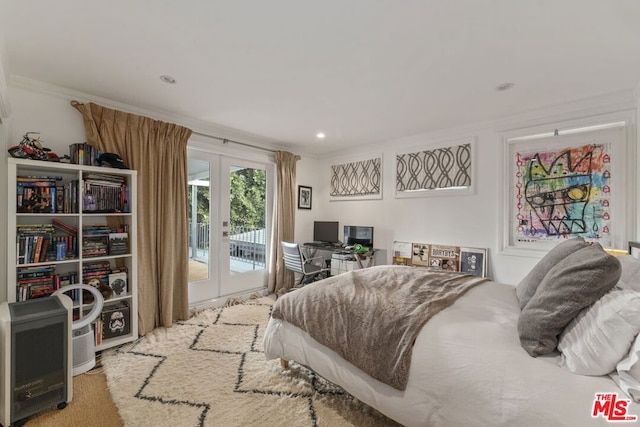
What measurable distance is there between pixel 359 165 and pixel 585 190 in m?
2.70

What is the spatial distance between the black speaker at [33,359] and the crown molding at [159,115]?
70.9 inches

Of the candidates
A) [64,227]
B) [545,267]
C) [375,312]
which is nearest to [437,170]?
[545,267]

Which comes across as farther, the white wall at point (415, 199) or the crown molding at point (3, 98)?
the white wall at point (415, 199)

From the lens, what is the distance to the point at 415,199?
153 inches

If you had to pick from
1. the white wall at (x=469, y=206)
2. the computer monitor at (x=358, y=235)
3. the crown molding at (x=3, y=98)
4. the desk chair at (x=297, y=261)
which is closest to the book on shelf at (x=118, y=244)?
the crown molding at (x=3, y=98)

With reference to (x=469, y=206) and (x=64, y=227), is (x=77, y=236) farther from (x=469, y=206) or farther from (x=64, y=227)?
(x=469, y=206)

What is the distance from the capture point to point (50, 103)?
8.17 feet

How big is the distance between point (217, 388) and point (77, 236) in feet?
5.73

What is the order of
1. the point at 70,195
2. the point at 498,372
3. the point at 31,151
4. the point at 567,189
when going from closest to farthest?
the point at 498,372
the point at 31,151
the point at 70,195
the point at 567,189

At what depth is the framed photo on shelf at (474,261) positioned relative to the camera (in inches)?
127

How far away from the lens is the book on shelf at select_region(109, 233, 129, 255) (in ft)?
8.44

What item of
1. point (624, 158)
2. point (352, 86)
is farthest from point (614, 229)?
point (352, 86)

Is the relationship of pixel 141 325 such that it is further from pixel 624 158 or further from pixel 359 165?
pixel 624 158

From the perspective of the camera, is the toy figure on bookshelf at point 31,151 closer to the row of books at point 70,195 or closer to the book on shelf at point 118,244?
the row of books at point 70,195
